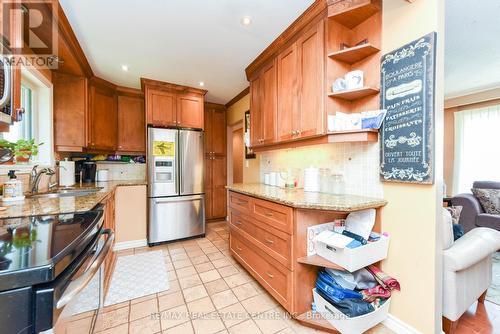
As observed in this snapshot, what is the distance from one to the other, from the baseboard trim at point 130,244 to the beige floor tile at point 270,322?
2.24 metres

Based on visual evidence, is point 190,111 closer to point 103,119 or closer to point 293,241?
point 103,119

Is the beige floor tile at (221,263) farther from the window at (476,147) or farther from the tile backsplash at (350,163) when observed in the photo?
the window at (476,147)

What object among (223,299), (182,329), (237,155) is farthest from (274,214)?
(237,155)

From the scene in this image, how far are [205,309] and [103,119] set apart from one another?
3.01m

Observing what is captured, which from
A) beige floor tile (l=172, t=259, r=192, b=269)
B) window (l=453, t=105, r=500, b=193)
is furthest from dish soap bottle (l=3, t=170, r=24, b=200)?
window (l=453, t=105, r=500, b=193)

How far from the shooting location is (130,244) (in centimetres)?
300

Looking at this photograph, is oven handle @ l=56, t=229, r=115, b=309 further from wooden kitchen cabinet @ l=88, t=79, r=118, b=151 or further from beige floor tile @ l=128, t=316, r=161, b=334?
wooden kitchen cabinet @ l=88, t=79, r=118, b=151

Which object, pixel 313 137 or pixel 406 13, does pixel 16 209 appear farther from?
pixel 406 13

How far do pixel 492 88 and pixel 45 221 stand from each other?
19.0 ft

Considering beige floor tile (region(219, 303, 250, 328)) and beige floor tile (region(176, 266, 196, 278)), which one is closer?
beige floor tile (region(219, 303, 250, 328))

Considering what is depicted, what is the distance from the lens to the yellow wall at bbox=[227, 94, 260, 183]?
134 inches

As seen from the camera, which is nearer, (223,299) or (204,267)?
(223,299)

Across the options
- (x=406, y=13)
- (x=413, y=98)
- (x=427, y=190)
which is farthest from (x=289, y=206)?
(x=406, y=13)

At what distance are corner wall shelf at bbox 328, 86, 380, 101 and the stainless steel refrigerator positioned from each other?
7.74 ft
